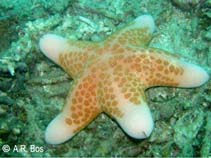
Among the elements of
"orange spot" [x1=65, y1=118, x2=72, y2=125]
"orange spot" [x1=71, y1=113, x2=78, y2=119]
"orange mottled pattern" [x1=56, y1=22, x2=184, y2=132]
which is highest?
"orange mottled pattern" [x1=56, y1=22, x2=184, y2=132]

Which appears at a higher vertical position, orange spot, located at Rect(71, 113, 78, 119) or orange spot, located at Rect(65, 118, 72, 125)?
orange spot, located at Rect(71, 113, 78, 119)

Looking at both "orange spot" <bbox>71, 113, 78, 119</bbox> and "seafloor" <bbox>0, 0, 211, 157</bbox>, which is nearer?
"orange spot" <bbox>71, 113, 78, 119</bbox>

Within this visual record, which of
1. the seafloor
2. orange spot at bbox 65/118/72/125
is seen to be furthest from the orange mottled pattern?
the seafloor

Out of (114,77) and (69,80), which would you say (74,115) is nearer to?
(114,77)

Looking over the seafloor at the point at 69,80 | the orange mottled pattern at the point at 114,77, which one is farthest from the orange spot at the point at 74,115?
the seafloor at the point at 69,80

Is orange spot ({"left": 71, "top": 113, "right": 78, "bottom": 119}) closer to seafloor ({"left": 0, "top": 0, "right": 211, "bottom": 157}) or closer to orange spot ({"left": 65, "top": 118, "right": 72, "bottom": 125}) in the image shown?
orange spot ({"left": 65, "top": 118, "right": 72, "bottom": 125})

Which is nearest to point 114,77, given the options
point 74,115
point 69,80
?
point 74,115
